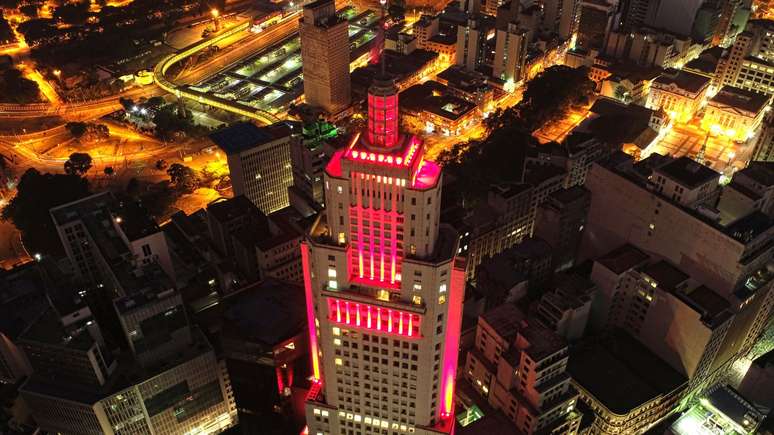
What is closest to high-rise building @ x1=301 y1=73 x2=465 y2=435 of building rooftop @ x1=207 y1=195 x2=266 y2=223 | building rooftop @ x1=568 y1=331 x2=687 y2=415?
building rooftop @ x1=568 y1=331 x2=687 y2=415

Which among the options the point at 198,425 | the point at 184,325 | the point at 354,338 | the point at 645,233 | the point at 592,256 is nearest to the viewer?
the point at 354,338

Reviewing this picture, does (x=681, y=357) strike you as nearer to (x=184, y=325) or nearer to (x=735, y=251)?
(x=735, y=251)

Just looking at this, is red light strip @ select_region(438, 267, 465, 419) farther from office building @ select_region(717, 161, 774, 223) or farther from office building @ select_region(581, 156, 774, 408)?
office building @ select_region(717, 161, 774, 223)

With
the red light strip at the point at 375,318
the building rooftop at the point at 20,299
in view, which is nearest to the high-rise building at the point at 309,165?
the building rooftop at the point at 20,299

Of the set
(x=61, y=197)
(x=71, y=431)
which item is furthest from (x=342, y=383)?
(x=61, y=197)

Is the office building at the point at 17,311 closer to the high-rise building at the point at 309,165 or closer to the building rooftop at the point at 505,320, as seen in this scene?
the high-rise building at the point at 309,165
